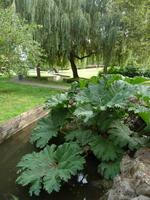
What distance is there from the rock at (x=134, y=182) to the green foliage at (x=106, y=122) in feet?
1.84

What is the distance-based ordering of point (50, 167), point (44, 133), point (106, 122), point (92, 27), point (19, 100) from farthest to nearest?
point (92, 27) < point (19, 100) < point (44, 133) < point (106, 122) < point (50, 167)

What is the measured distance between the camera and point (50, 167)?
538 centimetres

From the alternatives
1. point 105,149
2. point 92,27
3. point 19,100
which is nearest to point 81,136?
point 105,149

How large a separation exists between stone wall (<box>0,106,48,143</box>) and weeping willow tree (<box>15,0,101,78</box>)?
6983mm

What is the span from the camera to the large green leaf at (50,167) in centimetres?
507

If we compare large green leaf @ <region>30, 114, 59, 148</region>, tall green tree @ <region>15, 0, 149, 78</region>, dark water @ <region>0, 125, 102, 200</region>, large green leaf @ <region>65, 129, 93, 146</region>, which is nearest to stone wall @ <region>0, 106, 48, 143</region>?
dark water @ <region>0, 125, 102, 200</region>

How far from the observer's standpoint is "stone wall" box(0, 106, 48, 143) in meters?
8.03

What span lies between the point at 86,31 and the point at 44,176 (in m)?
14.7

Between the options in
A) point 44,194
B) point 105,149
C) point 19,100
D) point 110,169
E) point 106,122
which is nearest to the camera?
point 44,194

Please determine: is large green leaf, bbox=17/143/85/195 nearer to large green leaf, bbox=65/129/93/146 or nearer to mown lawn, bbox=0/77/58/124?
large green leaf, bbox=65/129/93/146

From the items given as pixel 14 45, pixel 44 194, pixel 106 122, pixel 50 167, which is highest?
pixel 14 45

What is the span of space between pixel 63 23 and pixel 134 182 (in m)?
14.4

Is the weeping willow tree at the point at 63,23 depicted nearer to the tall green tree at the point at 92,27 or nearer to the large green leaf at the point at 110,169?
the tall green tree at the point at 92,27

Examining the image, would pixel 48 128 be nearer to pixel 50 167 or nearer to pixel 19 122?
pixel 50 167
